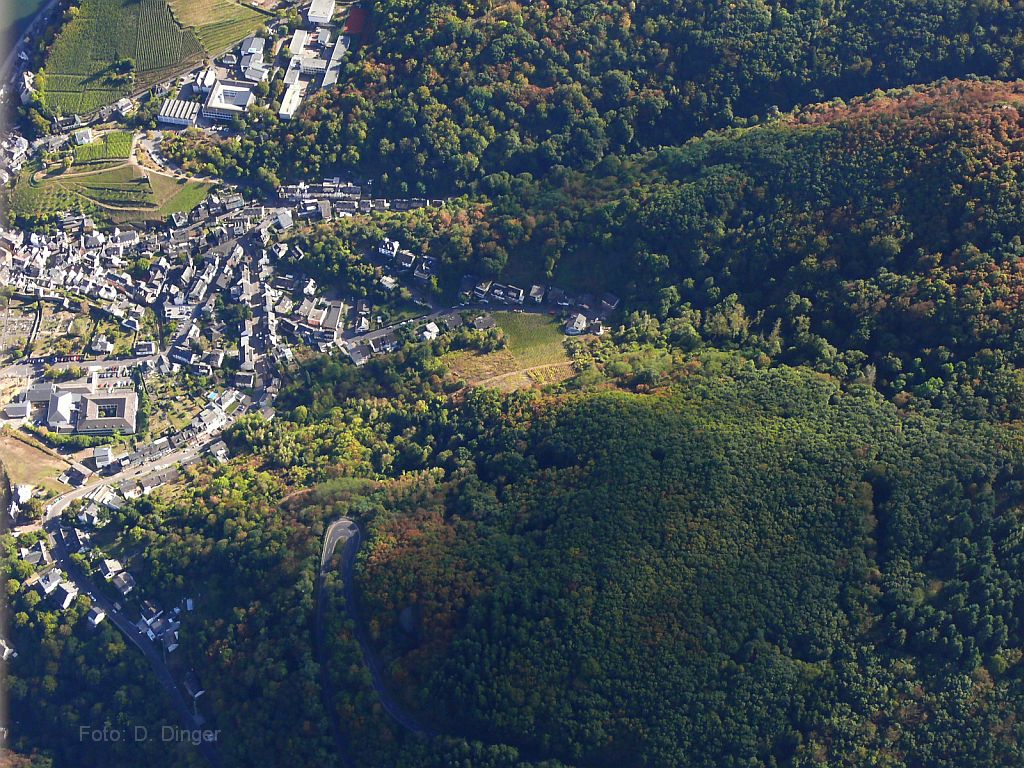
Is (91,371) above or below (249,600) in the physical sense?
above

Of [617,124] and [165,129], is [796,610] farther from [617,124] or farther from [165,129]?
[165,129]

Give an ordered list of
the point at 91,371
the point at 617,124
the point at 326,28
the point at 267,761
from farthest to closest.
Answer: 1. the point at 326,28
2. the point at 617,124
3. the point at 91,371
4. the point at 267,761

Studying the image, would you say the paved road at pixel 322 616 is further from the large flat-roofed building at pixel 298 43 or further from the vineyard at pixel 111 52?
the vineyard at pixel 111 52

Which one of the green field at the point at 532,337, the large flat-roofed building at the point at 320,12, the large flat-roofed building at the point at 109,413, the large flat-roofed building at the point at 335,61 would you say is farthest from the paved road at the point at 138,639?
the large flat-roofed building at the point at 320,12

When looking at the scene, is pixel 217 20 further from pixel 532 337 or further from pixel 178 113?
pixel 532 337

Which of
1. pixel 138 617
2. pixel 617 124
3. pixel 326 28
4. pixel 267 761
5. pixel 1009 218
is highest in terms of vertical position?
pixel 326 28

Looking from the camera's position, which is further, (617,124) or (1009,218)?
(617,124)

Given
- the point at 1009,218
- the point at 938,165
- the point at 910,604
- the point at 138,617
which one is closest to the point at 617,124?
the point at 938,165
